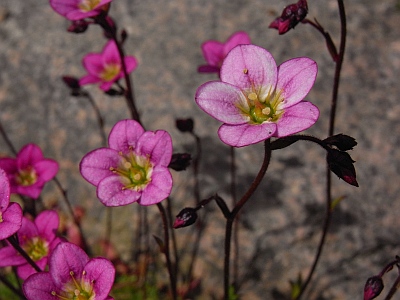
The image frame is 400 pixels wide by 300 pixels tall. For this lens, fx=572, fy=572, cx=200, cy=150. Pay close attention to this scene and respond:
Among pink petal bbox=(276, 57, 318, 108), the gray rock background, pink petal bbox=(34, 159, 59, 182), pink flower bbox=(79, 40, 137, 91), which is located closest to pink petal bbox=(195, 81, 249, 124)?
pink petal bbox=(276, 57, 318, 108)

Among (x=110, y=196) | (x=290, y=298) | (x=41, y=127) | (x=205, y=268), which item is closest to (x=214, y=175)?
(x=205, y=268)

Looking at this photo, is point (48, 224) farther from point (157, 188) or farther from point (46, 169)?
point (157, 188)

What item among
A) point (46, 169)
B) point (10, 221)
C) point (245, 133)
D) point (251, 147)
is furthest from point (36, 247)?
point (251, 147)

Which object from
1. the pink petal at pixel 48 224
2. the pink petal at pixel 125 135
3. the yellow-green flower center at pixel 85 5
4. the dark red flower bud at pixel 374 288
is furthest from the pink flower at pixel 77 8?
the dark red flower bud at pixel 374 288

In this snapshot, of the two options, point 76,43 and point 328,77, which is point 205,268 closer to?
point 328,77

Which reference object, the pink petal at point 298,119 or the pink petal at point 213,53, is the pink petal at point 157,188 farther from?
the pink petal at point 213,53

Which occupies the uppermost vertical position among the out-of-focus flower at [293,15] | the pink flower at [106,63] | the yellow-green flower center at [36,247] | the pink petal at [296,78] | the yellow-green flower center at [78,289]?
the out-of-focus flower at [293,15]
